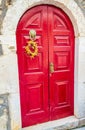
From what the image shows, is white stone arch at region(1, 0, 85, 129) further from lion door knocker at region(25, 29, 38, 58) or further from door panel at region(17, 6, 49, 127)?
lion door knocker at region(25, 29, 38, 58)

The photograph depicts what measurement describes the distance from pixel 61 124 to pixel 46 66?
1.12 metres

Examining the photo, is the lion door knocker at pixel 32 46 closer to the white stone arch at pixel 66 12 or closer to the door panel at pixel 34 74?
the door panel at pixel 34 74

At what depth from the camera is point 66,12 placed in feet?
10.8

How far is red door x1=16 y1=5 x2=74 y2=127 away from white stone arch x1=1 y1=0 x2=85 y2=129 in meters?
0.12

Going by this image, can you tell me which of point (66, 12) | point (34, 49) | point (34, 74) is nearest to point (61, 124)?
point (34, 74)

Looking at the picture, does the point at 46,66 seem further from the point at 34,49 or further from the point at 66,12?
the point at 66,12

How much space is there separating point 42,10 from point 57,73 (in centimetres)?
118

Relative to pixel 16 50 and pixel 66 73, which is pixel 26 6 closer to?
pixel 16 50

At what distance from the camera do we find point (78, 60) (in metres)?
3.43

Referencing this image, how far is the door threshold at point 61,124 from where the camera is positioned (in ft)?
10.9

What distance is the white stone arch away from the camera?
282 cm

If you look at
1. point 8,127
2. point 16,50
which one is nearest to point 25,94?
point 8,127

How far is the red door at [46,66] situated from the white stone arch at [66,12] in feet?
0.38

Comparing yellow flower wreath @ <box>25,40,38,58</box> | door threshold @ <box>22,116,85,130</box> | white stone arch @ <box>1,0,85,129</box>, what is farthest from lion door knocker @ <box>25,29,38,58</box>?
door threshold @ <box>22,116,85,130</box>
